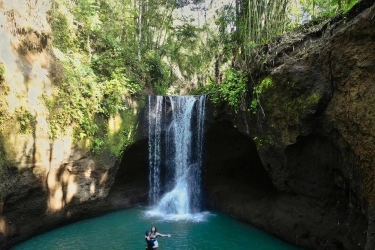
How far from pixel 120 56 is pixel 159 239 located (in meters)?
9.86

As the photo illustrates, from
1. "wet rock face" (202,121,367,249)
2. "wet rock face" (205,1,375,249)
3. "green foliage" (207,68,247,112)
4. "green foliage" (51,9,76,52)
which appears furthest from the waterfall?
"green foliage" (51,9,76,52)

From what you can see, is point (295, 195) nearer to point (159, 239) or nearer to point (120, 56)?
point (159, 239)

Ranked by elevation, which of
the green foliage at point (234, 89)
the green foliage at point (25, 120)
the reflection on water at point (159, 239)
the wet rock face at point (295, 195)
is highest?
the green foliage at point (234, 89)

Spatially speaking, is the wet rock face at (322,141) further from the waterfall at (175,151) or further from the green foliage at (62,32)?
the green foliage at (62,32)

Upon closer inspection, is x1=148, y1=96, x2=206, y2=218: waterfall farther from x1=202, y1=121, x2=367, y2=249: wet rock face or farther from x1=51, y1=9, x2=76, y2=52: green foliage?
x1=51, y1=9, x2=76, y2=52: green foliage

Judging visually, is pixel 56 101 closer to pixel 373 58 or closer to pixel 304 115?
pixel 304 115

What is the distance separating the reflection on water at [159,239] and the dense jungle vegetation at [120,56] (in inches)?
133

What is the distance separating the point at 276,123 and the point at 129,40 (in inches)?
524

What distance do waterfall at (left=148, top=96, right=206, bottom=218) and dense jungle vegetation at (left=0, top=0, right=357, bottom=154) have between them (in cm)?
138

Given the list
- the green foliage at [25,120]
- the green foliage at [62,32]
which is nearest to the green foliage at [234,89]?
the green foliage at [25,120]

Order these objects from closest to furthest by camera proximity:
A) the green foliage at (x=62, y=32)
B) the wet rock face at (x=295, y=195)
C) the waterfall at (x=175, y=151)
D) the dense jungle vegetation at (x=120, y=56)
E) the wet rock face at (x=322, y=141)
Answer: the wet rock face at (x=322, y=141)
the wet rock face at (x=295, y=195)
the dense jungle vegetation at (x=120, y=56)
the green foliage at (x=62, y=32)
the waterfall at (x=175, y=151)

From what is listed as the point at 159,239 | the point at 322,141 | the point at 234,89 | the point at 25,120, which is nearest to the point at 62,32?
the point at 25,120

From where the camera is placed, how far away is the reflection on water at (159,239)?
957 cm

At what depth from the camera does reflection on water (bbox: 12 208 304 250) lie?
31.4 ft
